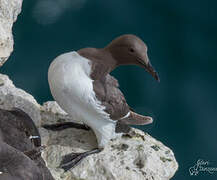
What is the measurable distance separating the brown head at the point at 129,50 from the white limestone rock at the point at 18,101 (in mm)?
815

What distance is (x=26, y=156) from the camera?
203cm

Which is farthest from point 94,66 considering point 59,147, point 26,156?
point 26,156

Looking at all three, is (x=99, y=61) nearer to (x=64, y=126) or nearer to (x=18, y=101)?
(x=64, y=126)

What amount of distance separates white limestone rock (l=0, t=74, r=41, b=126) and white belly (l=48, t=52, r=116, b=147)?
446 mm

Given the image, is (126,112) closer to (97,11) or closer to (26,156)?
(26,156)

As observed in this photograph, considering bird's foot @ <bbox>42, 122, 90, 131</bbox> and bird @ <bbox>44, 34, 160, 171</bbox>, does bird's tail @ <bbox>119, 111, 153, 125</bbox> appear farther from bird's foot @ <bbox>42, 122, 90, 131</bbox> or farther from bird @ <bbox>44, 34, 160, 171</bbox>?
bird's foot @ <bbox>42, 122, 90, 131</bbox>

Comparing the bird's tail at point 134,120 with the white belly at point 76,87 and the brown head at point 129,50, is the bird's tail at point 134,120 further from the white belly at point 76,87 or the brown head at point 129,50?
the brown head at point 129,50

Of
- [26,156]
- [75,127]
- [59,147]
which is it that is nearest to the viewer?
[26,156]

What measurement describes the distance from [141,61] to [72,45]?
2.56 metres

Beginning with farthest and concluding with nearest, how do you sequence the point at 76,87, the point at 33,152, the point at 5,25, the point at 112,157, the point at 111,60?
the point at 5,25 < the point at 112,157 < the point at 111,60 < the point at 76,87 < the point at 33,152

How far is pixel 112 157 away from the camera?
9.95ft

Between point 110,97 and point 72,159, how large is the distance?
0.49m

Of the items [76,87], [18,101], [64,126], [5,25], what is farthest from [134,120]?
[5,25]

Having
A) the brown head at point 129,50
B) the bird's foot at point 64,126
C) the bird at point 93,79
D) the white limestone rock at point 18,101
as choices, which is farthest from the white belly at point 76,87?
the white limestone rock at point 18,101
